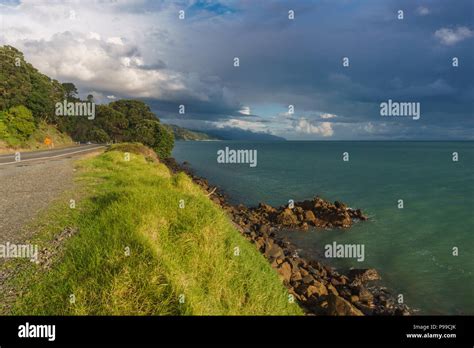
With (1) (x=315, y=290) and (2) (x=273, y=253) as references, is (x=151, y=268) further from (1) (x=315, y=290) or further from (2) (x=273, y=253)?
(2) (x=273, y=253)

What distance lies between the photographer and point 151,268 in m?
6.61

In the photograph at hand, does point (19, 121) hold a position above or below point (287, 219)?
above

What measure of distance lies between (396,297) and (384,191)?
111 feet

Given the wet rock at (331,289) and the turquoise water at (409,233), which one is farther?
the turquoise water at (409,233)

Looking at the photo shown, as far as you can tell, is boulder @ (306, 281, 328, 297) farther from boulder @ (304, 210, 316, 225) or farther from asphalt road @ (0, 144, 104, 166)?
asphalt road @ (0, 144, 104, 166)

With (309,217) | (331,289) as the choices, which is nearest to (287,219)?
(309,217)

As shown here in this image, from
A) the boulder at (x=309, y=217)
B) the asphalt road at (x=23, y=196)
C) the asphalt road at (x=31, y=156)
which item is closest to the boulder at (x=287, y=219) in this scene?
the boulder at (x=309, y=217)

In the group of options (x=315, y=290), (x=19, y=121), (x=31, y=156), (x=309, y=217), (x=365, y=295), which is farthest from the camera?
(x=19, y=121)

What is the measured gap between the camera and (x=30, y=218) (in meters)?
10.3

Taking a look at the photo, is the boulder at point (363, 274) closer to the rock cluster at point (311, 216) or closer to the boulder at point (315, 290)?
the boulder at point (315, 290)

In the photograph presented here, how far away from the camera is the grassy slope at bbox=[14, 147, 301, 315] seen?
5961mm

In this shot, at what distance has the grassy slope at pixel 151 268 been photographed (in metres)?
5.96
